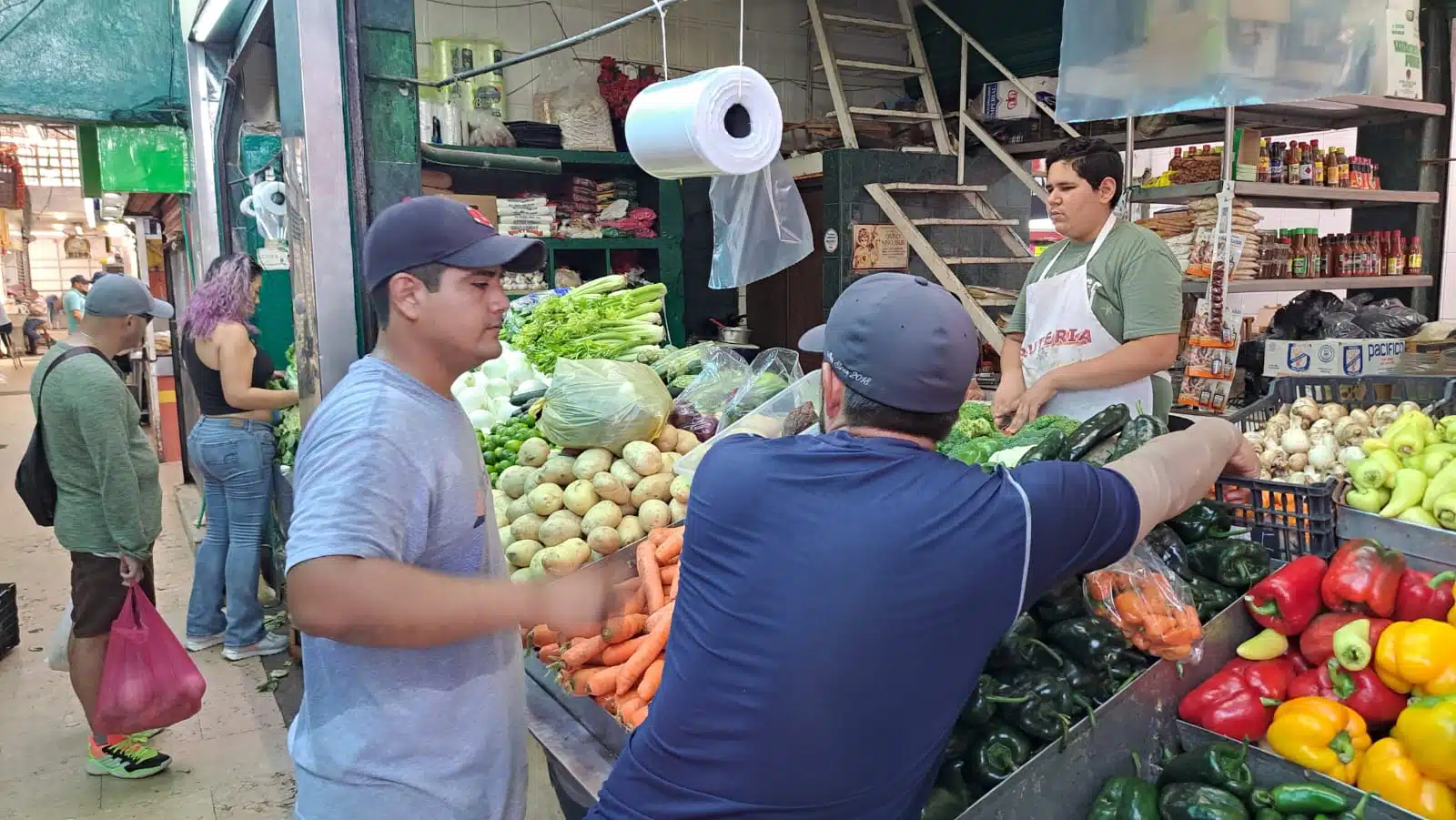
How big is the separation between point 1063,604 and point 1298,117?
236 inches

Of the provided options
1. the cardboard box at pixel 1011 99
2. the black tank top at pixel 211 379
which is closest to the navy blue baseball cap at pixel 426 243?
the black tank top at pixel 211 379

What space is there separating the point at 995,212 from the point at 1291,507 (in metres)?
6.39

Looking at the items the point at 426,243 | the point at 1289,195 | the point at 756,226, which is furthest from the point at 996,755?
the point at 1289,195

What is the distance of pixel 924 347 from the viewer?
4.78ft

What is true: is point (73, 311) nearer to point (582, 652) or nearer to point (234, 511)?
point (234, 511)

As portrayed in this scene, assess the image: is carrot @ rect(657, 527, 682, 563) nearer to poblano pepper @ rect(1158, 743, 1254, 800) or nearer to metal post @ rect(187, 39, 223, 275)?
poblano pepper @ rect(1158, 743, 1254, 800)

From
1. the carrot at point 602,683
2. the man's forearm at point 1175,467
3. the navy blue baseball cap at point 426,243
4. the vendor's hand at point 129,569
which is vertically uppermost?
the navy blue baseball cap at point 426,243

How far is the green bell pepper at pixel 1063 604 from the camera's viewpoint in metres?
2.20

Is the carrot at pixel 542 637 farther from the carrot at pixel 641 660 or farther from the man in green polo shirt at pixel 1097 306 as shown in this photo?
the man in green polo shirt at pixel 1097 306

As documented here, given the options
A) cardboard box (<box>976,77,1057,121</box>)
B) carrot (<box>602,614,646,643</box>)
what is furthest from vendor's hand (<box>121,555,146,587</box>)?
cardboard box (<box>976,77,1057,121</box>)

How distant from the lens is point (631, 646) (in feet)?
9.78

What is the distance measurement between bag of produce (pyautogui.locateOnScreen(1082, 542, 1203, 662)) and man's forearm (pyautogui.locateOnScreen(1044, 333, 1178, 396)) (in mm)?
1396

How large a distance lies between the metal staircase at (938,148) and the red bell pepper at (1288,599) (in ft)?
16.8

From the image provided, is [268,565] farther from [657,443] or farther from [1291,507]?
[1291,507]
